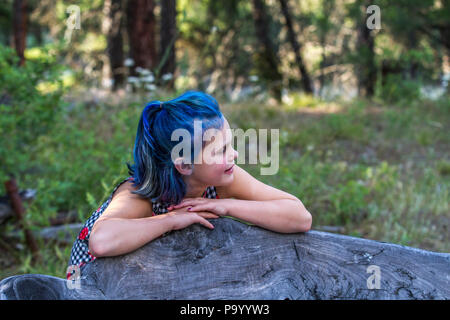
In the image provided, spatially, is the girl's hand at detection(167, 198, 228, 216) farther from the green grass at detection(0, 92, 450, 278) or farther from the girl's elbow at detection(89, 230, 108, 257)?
the green grass at detection(0, 92, 450, 278)

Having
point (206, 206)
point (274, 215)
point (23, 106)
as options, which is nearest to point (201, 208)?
point (206, 206)

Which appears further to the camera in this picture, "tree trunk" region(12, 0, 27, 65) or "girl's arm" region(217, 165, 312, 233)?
"tree trunk" region(12, 0, 27, 65)

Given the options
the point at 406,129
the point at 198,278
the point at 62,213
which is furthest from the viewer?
the point at 406,129

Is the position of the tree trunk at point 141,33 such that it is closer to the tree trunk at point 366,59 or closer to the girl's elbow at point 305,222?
the tree trunk at point 366,59

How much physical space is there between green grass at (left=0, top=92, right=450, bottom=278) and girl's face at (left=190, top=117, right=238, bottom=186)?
736 millimetres

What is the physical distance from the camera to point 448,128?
6512 mm

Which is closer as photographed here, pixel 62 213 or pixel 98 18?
pixel 62 213

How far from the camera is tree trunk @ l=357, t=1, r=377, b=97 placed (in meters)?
8.54

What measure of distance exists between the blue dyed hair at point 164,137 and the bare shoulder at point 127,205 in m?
0.04

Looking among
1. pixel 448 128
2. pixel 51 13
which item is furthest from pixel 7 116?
pixel 51 13

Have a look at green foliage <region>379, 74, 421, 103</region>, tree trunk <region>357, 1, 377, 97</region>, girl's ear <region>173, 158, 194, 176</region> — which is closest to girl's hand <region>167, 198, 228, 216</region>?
girl's ear <region>173, 158, 194, 176</region>

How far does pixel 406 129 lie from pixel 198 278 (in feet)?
18.2

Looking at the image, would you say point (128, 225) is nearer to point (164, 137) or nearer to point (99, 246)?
point (99, 246)

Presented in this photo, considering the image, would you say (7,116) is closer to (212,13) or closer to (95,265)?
(95,265)
